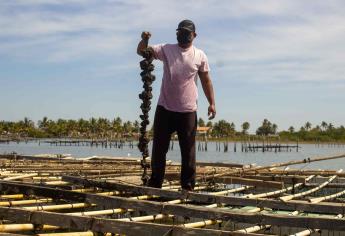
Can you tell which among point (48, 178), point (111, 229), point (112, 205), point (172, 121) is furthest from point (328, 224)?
point (48, 178)

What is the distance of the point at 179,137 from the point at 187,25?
114 cm

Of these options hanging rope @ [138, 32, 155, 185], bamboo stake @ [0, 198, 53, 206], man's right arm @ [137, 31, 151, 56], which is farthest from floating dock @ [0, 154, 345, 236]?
man's right arm @ [137, 31, 151, 56]

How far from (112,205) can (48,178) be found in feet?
8.55

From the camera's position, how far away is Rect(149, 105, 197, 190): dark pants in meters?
5.56

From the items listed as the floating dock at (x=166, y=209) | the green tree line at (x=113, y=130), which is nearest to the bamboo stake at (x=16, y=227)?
the floating dock at (x=166, y=209)

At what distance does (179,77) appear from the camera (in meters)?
5.48

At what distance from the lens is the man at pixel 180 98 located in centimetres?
550

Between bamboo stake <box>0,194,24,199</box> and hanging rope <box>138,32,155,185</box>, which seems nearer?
bamboo stake <box>0,194,24,199</box>

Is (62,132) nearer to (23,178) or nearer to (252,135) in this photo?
(252,135)

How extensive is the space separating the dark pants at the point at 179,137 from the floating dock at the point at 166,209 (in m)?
0.47

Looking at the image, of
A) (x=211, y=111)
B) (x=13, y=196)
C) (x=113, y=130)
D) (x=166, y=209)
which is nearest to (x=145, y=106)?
(x=211, y=111)

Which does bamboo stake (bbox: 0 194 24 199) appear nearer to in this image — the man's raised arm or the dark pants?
the dark pants

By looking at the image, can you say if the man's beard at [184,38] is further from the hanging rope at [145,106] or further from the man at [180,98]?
the hanging rope at [145,106]

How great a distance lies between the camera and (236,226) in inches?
171
